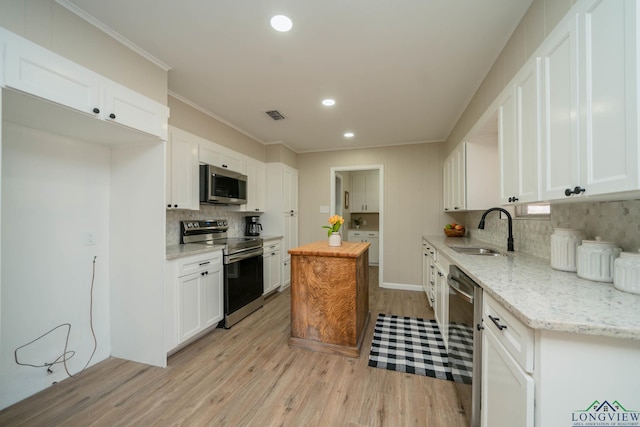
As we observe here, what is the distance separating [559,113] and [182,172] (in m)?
3.06

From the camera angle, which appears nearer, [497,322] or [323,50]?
[497,322]

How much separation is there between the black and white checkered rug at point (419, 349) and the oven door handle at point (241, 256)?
1.76 meters

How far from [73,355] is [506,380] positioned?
298 centimetres

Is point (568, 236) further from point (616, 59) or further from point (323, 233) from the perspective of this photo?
point (323, 233)

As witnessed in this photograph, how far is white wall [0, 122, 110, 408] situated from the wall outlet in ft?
0.08

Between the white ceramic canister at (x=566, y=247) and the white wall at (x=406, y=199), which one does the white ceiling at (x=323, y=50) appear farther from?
the white ceramic canister at (x=566, y=247)

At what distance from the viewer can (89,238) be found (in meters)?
2.18

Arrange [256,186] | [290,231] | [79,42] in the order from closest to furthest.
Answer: [79,42], [256,186], [290,231]

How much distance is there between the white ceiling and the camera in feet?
5.30

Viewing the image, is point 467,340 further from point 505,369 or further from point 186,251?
point 186,251

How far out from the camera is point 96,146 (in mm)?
2232

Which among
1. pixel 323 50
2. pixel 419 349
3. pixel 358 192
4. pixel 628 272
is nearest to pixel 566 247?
pixel 628 272

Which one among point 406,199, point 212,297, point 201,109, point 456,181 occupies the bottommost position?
point 212,297

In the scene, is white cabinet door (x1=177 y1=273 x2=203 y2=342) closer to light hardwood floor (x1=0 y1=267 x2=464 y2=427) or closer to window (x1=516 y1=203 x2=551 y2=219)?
light hardwood floor (x1=0 y1=267 x2=464 y2=427)
